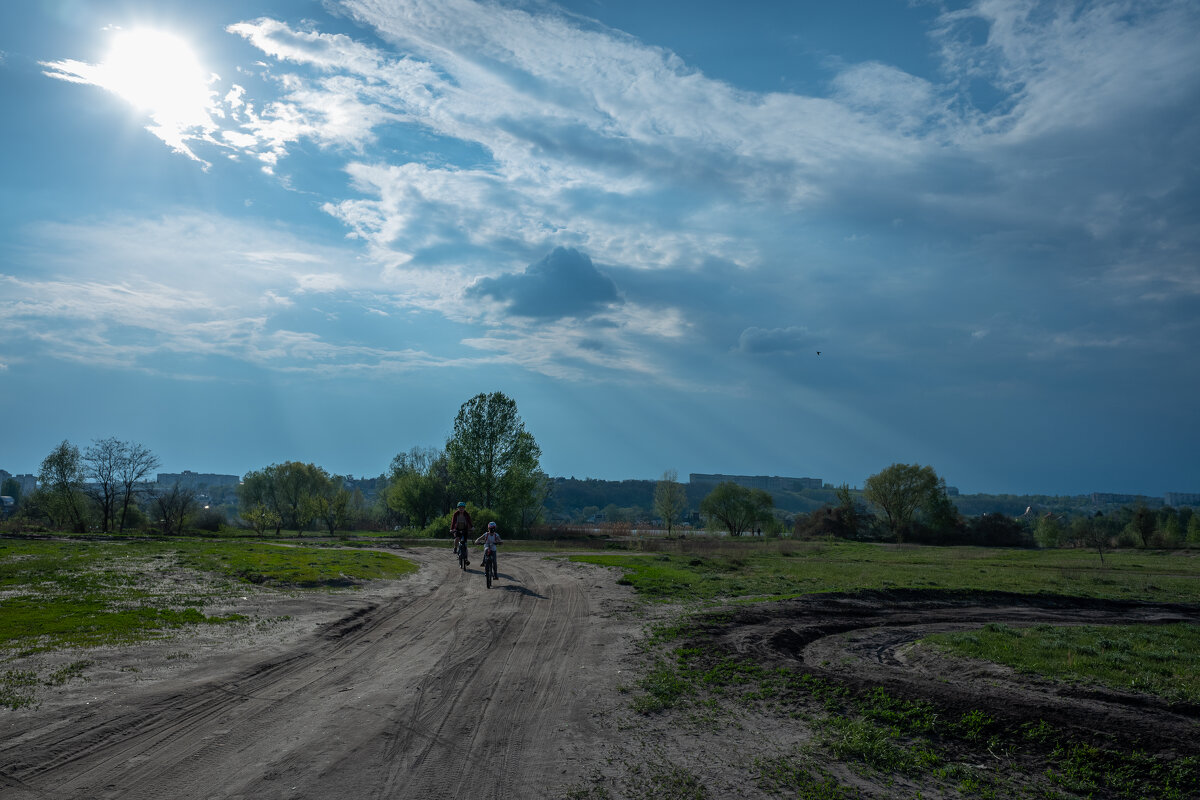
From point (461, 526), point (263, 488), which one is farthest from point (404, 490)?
point (461, 526)

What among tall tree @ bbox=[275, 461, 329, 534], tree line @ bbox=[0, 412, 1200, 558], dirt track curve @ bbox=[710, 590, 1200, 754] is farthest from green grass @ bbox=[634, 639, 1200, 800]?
tall tree @ bbox=[275, 461, 329, 534]

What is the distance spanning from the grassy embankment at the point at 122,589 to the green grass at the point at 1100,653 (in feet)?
53.8

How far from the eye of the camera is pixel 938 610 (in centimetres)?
2120

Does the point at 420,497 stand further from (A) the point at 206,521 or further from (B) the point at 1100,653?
(B) the point at 1100,653

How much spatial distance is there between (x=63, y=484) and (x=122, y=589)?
71.7 meters

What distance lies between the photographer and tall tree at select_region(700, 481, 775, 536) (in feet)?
305

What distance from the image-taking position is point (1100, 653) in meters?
13.6

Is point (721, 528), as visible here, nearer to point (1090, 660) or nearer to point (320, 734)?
point (1090, 660)

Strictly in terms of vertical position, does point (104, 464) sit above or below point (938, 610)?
above

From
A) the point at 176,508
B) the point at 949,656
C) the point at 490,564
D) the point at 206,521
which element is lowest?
the point at 206,521

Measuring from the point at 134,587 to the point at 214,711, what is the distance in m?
12.7

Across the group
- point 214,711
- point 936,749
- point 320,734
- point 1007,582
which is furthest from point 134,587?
point 1007,582

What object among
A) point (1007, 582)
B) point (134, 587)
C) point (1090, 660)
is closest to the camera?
point (1090, 660)

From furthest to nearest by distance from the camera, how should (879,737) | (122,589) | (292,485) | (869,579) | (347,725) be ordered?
(292,485), (869,579), (122,589), (879,737), (347,725)
